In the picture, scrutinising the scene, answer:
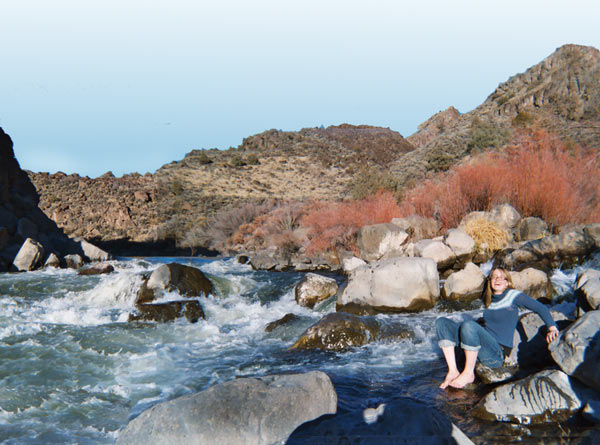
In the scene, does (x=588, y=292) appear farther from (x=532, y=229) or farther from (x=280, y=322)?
Result: (x=532, y=229)

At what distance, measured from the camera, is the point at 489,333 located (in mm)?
4207

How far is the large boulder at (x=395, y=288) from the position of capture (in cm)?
747

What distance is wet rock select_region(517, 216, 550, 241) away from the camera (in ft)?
32.3

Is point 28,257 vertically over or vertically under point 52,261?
over

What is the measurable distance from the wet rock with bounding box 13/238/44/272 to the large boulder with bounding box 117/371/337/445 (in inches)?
472

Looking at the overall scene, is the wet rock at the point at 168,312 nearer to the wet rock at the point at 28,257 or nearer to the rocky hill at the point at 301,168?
the wet rock at the point at 28,257

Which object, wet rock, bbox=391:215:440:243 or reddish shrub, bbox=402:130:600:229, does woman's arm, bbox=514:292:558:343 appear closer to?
reddish shrub, bbox=402:130:600:229

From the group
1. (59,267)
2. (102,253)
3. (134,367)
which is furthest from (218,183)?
(134,367)

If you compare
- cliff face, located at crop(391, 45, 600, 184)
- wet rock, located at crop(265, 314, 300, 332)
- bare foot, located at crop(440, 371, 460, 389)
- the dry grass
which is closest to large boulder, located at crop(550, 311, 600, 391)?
bare foot, located at crop(440, 371, 460, 389)

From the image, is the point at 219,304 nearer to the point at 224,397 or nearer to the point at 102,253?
the point at 224,397

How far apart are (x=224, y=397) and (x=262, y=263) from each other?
1198 cm

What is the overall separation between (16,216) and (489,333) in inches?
667

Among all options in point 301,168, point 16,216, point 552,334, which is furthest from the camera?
point 301,168

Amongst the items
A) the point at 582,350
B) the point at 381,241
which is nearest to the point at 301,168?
the point at 381,241
